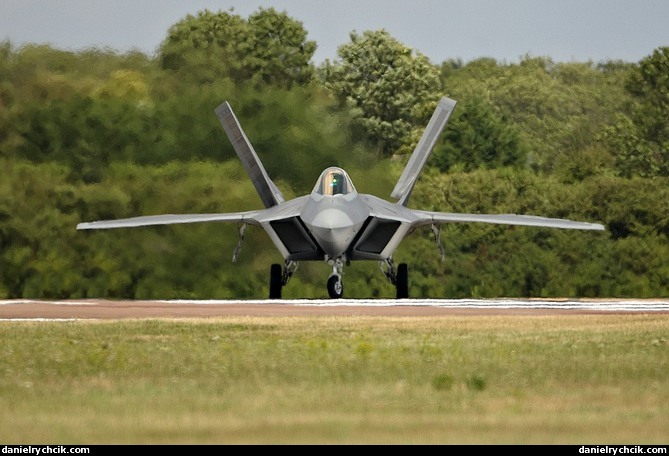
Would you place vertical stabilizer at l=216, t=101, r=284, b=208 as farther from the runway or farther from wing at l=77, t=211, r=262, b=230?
the runway

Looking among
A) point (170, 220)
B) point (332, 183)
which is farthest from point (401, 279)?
point (170, 220)

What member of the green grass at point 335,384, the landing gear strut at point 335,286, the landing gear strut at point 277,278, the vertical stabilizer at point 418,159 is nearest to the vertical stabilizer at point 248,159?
the landing gear strut at point 277,278

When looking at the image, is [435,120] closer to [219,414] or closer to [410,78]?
[219,414]

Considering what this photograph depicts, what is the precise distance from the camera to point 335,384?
11656 mm

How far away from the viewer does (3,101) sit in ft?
108

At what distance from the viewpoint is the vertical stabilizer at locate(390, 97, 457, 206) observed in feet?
101

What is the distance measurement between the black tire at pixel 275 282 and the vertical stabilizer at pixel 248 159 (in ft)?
4.42

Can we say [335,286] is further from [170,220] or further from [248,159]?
[248,159]

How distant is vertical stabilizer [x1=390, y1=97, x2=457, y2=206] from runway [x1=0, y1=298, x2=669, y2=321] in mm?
4496

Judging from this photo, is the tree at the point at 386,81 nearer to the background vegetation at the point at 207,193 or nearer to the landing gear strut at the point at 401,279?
the background vegetation at the point at 207,193

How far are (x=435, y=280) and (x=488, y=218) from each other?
4573 millimetres

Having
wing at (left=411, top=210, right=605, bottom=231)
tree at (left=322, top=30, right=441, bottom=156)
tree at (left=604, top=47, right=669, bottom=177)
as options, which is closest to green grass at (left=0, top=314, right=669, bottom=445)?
wing at (left=411, top=210, right=605, bottom=231)
